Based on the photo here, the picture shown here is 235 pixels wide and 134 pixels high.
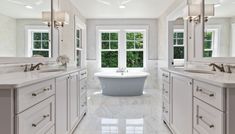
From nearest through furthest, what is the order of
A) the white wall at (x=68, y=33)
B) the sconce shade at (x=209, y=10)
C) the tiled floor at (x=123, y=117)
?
1. the sconce shade at (x=209, y=10)
2. the tiled floor at (x=123, y=117)
3. the white wall at (x=68, y=33)

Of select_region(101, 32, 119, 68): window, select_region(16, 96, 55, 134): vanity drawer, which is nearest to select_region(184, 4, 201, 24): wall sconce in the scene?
select_region(16, 96, 55, 134): vanity drawer

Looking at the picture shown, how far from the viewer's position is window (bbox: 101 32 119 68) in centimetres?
792

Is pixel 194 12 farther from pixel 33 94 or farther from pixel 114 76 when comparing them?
pixel 114 76

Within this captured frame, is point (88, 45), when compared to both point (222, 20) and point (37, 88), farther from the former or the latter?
point (37, 88)

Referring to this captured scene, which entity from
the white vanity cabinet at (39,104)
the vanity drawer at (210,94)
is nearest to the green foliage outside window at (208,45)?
the vanity drawer at (210,94)

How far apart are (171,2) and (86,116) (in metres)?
3.52

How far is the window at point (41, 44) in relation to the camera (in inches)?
123

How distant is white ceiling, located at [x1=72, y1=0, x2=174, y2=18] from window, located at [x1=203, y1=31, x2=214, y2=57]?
8.82 ft

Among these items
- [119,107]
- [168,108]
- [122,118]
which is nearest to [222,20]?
[168,108]

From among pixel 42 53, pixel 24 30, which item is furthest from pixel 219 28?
pixel 42 53

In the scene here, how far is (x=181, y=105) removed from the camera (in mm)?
2553

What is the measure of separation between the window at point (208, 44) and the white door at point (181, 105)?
0.62 meters

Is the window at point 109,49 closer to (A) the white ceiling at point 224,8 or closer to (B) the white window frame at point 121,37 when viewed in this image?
(B) the white window frame at point 121,37

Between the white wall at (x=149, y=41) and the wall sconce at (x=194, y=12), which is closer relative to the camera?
the wall sconce at (x=194, y=12)
